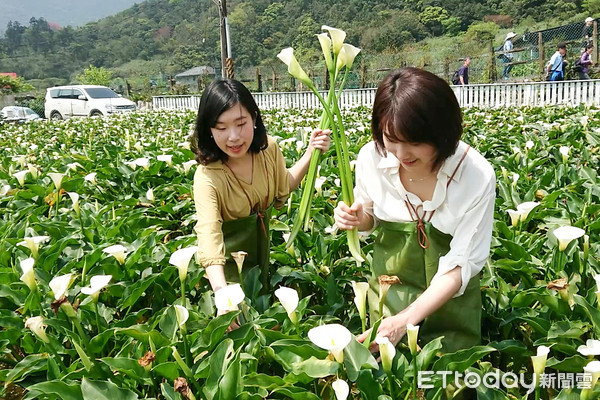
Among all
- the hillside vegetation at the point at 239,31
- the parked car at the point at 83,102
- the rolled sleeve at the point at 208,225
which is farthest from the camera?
the hillside vegetation at the point at 239,31

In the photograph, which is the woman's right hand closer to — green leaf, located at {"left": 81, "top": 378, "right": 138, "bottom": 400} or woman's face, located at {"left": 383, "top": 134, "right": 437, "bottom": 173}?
woman's face, located at {"left": 383, "top": 134, "right": 437, "bottom": 173}

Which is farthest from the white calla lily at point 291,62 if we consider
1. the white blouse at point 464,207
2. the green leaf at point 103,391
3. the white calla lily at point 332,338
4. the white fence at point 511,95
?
the white fence at point 511,95

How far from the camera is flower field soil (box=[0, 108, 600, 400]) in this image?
1.61 m

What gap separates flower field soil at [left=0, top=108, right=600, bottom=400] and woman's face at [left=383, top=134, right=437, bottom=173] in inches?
17.8

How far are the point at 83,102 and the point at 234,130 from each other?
18.3 m

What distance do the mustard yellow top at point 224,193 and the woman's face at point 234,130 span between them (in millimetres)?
124

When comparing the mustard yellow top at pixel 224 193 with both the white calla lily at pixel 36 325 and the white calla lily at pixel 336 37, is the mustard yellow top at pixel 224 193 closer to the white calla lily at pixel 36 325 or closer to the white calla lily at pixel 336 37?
the white calla lily at pixel 36 325

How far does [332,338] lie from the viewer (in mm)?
1498

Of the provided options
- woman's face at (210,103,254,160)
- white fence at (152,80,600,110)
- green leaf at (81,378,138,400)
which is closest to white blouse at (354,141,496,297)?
woman's face at (210,103,254,160)

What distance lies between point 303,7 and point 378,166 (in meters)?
85.5

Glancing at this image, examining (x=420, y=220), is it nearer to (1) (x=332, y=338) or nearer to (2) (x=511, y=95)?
(1) (x=332, y=338)

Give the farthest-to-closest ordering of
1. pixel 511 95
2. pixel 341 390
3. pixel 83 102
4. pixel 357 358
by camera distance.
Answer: pixel 83 102
pixel 511 95
pixel 357 358
pixel 341 390

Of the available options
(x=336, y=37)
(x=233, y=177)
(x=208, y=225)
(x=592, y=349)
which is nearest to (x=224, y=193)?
(x=233, y=177)

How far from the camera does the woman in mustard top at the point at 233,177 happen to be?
2.19 m
